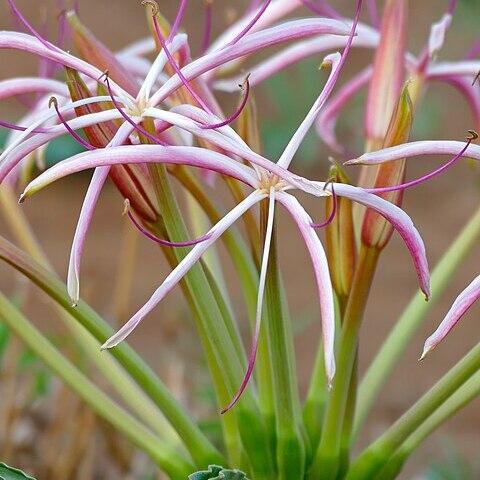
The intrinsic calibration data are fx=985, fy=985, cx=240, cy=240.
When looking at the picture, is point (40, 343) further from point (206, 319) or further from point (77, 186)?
point (77, 186)

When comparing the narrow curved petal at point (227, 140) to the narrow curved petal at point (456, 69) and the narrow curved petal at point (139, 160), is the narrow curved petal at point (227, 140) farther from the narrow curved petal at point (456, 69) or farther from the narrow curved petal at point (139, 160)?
the narrow curved petal at point (456, 69)

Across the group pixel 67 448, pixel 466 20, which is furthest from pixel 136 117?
pixel 466 20

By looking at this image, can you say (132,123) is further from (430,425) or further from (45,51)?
(430,425)

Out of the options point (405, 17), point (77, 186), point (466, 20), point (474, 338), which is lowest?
point (405, 17)

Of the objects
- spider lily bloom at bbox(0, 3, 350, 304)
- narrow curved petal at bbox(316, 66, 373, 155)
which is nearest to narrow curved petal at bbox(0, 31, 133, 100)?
spider lily bloom at bbox(0, 3, 350, 304)

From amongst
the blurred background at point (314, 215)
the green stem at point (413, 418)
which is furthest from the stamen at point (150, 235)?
the blurred background at point (314, 215)

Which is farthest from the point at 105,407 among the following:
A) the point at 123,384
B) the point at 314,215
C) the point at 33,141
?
the point at 314,215
